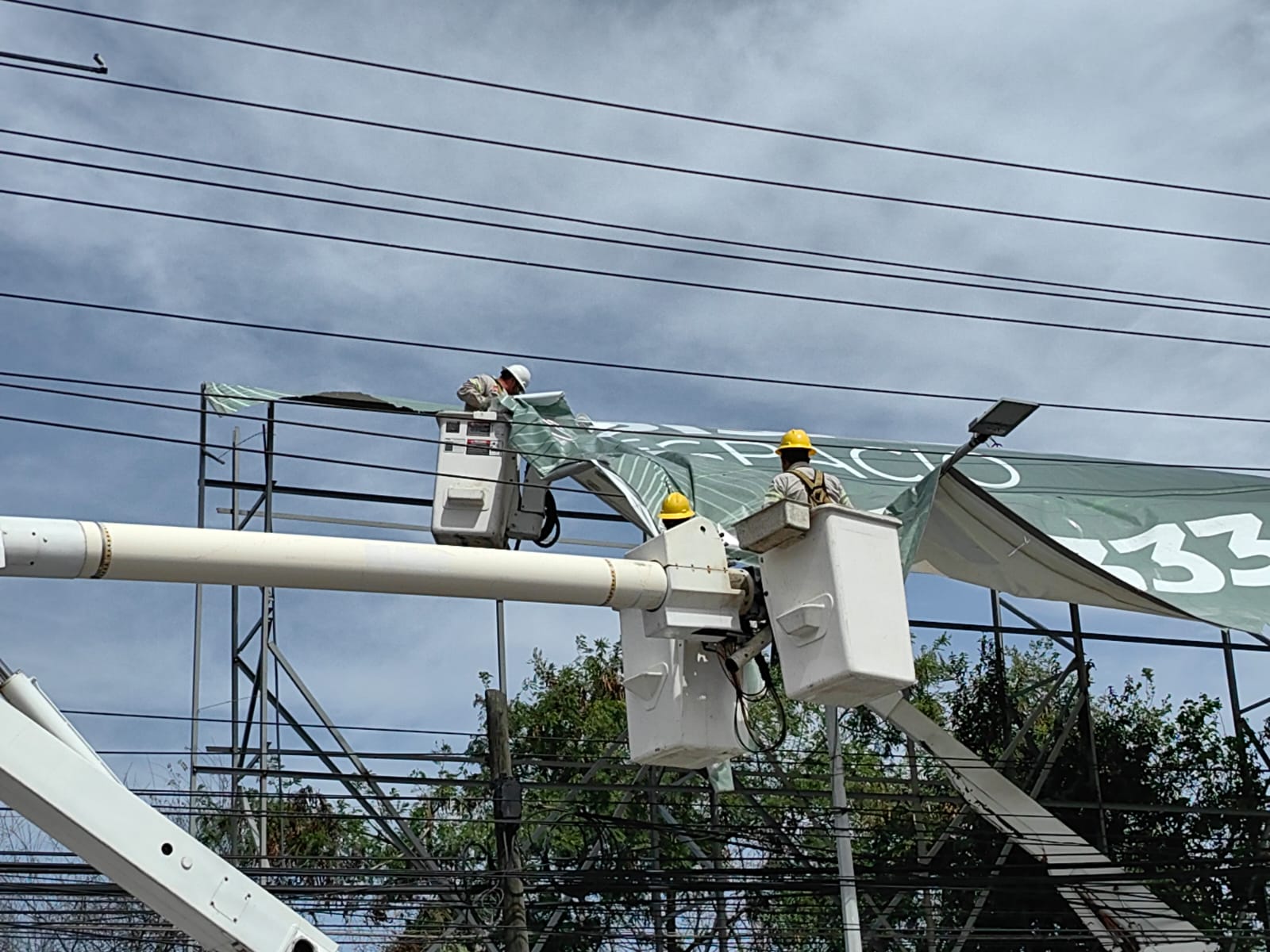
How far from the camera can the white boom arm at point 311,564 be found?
7.48 metres

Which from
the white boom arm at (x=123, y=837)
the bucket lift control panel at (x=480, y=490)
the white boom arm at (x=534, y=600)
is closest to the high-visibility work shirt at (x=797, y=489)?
the white boom arm at (x=534, y=600)

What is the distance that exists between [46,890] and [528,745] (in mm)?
17569

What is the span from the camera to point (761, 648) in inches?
339

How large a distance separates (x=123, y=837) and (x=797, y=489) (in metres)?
3.68

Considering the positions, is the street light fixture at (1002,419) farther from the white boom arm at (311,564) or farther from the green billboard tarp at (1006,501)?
the white boom arm at (311,564)

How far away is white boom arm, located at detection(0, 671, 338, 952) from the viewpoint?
7.07 meters

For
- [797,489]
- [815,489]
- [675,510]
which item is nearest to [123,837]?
[675,510]

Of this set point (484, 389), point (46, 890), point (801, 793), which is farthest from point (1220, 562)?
point (46, 890)

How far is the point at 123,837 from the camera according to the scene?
7.11 metres

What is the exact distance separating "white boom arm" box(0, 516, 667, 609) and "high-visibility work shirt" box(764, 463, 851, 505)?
74 centimetres

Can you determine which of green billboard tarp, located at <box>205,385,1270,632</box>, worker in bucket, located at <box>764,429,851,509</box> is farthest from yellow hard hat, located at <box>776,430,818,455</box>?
green billboard tarp, located at <box>205,385,1270,632</box>

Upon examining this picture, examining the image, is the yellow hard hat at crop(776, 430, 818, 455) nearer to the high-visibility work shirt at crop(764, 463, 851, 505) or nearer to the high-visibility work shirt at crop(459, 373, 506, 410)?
the high-visibility work shirt at crop(764, 463, 851, 505)

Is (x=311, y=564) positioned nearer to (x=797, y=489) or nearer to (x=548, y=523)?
(x=797, y=489)

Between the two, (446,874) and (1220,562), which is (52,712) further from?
(1220,562)
